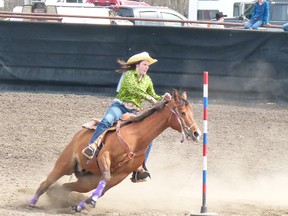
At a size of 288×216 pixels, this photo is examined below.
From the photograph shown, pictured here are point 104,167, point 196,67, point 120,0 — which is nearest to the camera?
point 104,167

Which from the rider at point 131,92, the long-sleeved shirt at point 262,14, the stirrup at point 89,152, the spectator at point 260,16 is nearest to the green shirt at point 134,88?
the rider at point 131,92

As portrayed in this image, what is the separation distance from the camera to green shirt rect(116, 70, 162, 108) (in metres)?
8.64

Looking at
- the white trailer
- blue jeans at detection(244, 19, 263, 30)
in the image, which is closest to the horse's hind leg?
blue jeans at detection(244, 19, 263, 30)

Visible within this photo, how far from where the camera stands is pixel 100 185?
820 cm

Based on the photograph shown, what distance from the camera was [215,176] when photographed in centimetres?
1134

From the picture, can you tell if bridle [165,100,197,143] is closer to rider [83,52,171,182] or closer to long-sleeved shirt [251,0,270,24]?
rider [83,52,171,182]

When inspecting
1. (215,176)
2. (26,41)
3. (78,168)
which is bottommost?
(215,176)

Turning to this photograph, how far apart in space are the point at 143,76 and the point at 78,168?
4.19 ft

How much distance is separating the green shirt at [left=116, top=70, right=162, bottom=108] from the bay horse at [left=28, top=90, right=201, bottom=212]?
0.25m

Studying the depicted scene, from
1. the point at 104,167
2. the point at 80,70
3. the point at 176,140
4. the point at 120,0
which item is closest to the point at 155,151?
the point at 176,140

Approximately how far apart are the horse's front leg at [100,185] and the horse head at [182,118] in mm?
809

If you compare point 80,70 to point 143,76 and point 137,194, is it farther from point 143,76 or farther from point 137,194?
point 143,76

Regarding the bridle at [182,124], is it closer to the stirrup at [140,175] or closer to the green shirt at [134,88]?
the green shirt at [134,88]

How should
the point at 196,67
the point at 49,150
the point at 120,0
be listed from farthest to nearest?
the point at 120,0, the point at 196,67, the point at 49,150
